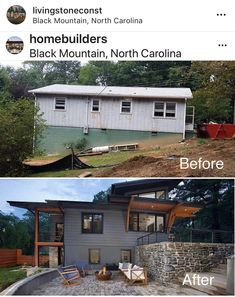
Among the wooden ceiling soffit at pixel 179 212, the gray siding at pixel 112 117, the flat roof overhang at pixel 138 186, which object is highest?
the gray siding at pixel 112 117

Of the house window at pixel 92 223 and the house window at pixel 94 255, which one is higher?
the house window at pixel 92 223

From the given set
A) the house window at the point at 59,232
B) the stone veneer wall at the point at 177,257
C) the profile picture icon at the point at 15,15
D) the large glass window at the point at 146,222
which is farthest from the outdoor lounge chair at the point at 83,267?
the profile picture icon at the point at 15,15

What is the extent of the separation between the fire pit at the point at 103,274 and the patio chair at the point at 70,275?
0.14 m

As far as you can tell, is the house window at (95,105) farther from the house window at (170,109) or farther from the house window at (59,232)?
the house window at (59,232)

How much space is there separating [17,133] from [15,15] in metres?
0.84

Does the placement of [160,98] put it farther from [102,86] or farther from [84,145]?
[84,145]

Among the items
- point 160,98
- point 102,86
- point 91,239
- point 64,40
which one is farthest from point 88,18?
point 91,239

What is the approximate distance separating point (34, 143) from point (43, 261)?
34.2 inches

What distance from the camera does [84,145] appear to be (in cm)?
319

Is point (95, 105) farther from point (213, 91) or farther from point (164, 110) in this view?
point (213, 91)

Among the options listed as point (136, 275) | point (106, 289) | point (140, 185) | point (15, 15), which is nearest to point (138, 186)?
point (140, 185)

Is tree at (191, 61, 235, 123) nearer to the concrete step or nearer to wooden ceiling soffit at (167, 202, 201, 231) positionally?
wooden ceiling soffit at (167, 202, 201, 231)

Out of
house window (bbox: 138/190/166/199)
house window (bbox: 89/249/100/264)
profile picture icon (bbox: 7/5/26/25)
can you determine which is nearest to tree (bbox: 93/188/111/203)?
house window (bbox: 138/190/166/199)

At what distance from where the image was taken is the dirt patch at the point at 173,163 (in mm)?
3154
